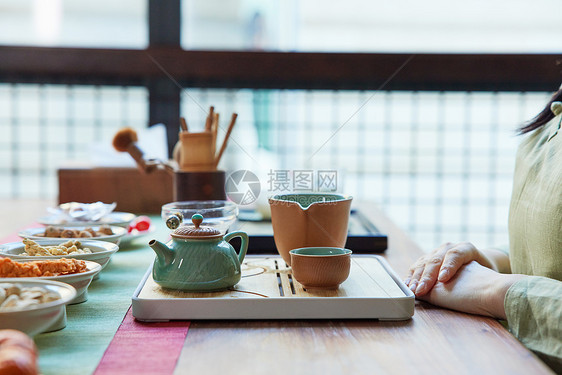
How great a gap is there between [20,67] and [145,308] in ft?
6.39

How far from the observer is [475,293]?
87cm

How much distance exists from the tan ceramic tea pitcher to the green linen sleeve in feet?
0.92

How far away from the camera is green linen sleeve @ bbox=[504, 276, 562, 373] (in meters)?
A: 0.79

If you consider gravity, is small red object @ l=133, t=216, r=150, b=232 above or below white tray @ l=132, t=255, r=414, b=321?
above

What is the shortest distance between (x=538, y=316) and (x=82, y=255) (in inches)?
26.4

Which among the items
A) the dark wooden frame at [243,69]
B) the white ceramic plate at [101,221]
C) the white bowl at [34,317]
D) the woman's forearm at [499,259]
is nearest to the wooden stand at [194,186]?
the white ceramic plate at [101,221]

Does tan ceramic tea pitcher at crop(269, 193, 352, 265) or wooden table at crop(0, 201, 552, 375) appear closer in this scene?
wooden table at crop(0, 201, 552, 375)

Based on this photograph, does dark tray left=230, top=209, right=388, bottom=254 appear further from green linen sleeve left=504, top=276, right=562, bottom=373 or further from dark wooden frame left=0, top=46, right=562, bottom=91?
dark wooden frame left=0, top=46, right=562, bottom=91

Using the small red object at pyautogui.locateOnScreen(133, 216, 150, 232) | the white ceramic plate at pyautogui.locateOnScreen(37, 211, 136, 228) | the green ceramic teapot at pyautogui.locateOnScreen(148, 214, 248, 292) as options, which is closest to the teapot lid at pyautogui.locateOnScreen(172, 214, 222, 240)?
the green ceramic teapot at pyautogui.locateOnScreen(148, 214, 248, 292)

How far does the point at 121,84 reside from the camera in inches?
100

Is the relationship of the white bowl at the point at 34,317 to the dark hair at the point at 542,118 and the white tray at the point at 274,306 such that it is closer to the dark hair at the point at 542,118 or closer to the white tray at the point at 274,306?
the white tray at the point at 274,306

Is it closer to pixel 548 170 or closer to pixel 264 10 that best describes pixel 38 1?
pixel 264 10

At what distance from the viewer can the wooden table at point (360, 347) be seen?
662mm

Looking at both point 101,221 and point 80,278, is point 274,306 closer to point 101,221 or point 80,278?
point 80,278
